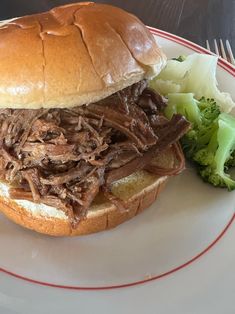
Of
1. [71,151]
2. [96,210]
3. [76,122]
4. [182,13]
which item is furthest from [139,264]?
[182,13]

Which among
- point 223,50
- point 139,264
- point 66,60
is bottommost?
point 139,264

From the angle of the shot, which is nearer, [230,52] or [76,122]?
[76,122]

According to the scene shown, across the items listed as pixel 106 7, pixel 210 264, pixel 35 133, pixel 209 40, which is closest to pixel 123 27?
pixel 106 7

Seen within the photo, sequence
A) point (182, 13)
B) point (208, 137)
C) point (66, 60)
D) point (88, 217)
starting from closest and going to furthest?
point (66, 60), point (88, 217), point (208, 137), point (182, 13)

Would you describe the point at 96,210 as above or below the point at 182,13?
below

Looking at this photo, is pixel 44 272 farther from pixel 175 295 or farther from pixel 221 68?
pixel 221 68

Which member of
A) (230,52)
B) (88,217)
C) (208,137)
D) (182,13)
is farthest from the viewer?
(182,13)

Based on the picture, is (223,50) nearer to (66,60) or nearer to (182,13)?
(182,13)
